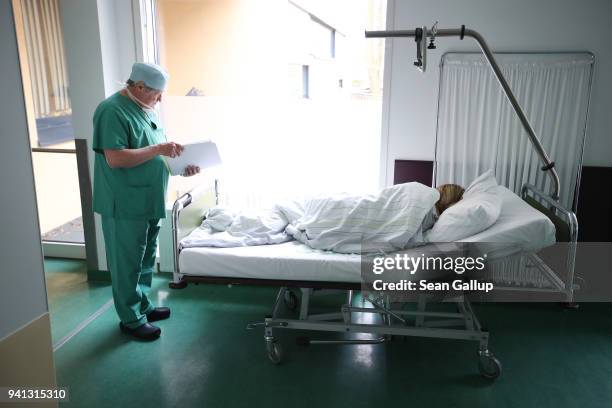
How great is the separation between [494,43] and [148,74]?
2.08 m

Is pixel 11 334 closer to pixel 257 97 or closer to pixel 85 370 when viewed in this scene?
pixel 85 370

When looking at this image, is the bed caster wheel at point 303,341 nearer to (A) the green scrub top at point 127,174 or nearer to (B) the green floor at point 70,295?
(A) the green scrub top at point 127,174

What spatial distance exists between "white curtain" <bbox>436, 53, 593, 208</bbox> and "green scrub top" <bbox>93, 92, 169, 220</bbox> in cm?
179

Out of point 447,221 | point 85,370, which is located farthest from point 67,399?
point 447,221

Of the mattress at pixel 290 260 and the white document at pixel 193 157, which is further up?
the white document at pixel 193 157

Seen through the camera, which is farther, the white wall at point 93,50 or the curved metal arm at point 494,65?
the white wall at point 93,50

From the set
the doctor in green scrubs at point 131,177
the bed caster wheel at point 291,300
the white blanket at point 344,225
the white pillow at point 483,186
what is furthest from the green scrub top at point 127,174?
the white pillow at point 483,186

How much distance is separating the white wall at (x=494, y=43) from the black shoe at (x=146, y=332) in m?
1.91

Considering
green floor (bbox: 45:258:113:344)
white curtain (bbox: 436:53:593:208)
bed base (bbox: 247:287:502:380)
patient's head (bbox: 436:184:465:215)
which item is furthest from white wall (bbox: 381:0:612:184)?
green floor (bbox: 45:258:113:344)

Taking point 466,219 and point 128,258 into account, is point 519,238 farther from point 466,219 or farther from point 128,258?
point 128,258

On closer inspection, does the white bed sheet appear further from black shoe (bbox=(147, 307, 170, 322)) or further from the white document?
black shoe (bbox=(147, 307, 170, 322))

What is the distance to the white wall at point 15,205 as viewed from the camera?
5.09 feet

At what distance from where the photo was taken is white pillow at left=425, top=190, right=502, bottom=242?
7.25ft

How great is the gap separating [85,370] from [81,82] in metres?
1.83
